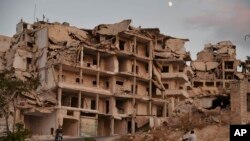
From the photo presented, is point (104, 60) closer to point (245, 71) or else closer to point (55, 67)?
point (55, 67)

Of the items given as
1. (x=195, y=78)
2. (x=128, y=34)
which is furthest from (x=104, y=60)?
(x=195, y=78)

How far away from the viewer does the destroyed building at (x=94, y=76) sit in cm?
5388

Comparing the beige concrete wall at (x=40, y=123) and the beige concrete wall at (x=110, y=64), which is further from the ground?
the beige concrete wall at (x=110, y=64)

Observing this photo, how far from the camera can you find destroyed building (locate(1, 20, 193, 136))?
53875 mm

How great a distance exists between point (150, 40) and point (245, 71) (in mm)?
34455

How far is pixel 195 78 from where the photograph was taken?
290 feet

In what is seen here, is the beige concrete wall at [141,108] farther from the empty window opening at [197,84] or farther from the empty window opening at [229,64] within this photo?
the empty window opening at [229,64]

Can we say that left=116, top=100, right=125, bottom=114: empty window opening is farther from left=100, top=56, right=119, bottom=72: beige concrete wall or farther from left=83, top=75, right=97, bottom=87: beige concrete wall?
left=83, top=75, right=97, bottom=87: beige concrete wall

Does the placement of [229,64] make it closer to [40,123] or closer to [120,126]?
[120,126]

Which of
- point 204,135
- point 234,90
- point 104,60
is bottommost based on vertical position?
point 204,135

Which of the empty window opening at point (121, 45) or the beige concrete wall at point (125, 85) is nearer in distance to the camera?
the beige concrete wall at point (125, 85)

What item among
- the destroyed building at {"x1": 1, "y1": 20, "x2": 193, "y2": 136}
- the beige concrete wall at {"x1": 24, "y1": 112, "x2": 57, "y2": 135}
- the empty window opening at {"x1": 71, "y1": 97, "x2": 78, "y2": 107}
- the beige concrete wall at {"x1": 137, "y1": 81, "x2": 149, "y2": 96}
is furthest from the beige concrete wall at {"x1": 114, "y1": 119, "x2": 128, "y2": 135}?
the beige concrete wall at {"x1": 24, "y1": 112, "x2": 57, "y2": 135}

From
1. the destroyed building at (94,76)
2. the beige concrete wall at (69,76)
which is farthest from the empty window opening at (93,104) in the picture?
the beige concrete wall at (69,76)

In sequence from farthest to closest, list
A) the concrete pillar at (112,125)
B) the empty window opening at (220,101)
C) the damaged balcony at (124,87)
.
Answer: the damaged balcony at (124,87) < the concrete pillar at (112,125) < the empty window opening at (220,101)
